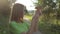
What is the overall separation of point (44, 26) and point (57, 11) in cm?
85

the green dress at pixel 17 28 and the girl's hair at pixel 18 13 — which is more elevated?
the girl's hair at pixel 18 13

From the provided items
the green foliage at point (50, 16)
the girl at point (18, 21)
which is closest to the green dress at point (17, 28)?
the girl at point (18, 21)

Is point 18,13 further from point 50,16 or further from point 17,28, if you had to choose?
point 50,16

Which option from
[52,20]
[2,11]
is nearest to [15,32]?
[2,11]

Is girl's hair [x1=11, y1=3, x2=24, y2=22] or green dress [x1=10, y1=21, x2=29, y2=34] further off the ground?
girl's hair [x1=11, y1=3, x2=24, y2=22]

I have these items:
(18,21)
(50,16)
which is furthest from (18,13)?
(50,16)

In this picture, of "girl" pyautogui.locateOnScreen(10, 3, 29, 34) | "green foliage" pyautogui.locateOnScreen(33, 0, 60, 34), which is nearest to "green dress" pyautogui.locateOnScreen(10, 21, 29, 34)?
"girl" pyautogui.locateOnScreen(10, 3, 29, 34)

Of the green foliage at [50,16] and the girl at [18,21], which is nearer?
the girl at [18,21]

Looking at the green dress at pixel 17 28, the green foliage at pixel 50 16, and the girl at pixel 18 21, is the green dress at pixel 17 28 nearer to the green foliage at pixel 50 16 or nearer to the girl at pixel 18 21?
the girl at pixel 18 21

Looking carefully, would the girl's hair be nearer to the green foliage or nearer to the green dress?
the green dress

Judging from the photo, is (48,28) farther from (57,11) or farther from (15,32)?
(15,32)

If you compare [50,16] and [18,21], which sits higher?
[18,21]

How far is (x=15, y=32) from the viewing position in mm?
2236

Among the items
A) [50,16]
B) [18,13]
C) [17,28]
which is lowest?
[50,16]
